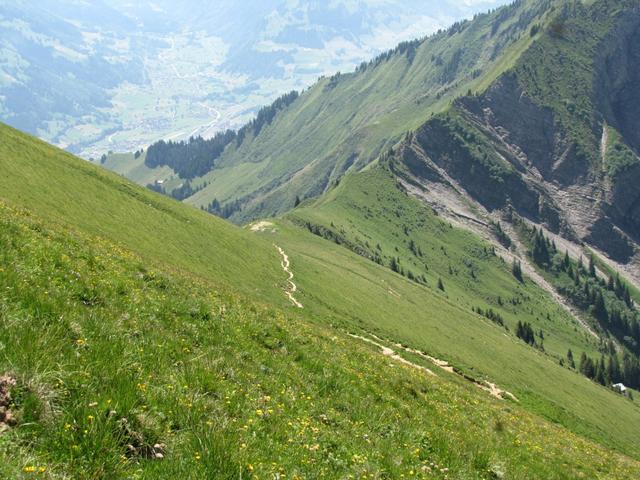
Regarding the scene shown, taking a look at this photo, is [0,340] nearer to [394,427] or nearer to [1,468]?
[1,468]

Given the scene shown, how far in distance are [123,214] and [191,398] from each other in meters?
58.5

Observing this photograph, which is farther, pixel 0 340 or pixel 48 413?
pixel 0 340

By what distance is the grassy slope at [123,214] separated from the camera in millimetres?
53531

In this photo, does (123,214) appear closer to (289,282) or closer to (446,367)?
(289,282)

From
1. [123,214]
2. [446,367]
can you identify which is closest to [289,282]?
[123,214]

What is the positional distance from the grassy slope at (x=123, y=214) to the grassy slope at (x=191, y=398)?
103 ft

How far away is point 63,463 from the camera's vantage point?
22.0 feet

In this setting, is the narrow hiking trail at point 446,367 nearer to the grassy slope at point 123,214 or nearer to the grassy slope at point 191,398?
the grassy slope at point 123,214

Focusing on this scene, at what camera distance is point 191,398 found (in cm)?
994

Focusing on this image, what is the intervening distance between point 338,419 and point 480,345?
3117 inches

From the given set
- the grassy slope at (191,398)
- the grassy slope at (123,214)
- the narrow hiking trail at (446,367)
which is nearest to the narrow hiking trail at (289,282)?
the grassy slope at (123,214)

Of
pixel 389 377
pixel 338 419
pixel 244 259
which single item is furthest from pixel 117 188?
pixel 338 419

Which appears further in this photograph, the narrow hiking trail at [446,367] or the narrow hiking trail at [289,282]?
the narrow hiking trail at [289,282]

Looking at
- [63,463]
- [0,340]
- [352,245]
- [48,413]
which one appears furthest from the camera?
[352,245]
